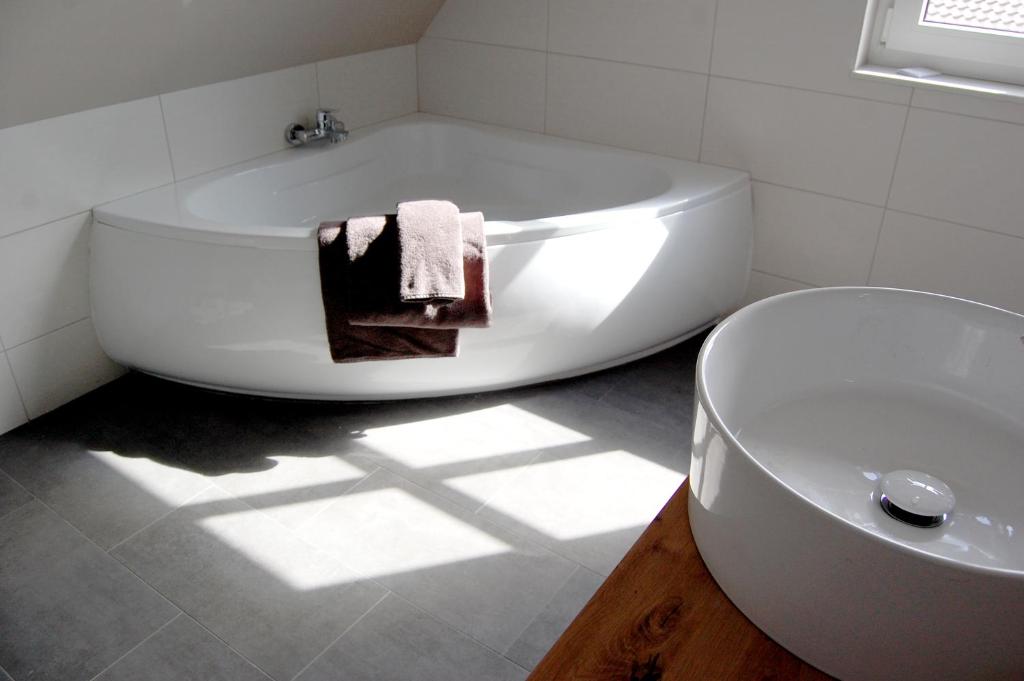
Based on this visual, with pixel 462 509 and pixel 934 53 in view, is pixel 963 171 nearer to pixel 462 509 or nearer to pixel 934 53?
pixel 934 53

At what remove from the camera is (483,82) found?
3037mm

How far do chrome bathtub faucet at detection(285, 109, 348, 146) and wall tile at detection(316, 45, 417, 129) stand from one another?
135 mm

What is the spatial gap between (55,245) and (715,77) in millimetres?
1915

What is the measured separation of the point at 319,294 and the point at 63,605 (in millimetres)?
871

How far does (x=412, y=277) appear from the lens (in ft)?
6.53

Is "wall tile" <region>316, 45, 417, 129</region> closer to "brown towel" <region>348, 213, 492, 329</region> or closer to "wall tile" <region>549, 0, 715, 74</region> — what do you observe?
"wall tile" <region>549, 0, 715, 74</region>

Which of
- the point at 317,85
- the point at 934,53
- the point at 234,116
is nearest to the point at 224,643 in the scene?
the point at 234,116

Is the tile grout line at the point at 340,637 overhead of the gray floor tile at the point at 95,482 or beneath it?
beneath

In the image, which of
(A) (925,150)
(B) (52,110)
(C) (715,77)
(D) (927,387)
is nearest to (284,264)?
(B) (52,110)

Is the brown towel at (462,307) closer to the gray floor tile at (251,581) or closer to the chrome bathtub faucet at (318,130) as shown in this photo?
the gray floor tile at (251,581)

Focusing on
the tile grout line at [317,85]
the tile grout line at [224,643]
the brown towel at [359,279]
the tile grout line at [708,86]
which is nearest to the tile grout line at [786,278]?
the tile grout line at [708,86]

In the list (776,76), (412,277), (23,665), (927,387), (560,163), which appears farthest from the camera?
(560,163)

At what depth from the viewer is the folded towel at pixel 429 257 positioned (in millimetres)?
1992

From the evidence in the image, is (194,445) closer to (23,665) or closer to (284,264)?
(284,264)
